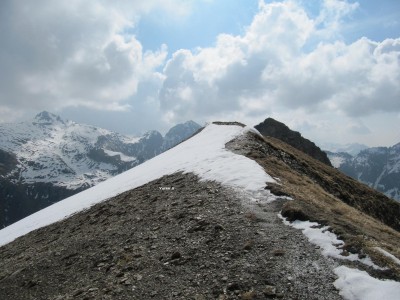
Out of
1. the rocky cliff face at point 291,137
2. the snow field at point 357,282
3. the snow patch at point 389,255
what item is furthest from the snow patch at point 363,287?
the rocky cliff face at point 291,137

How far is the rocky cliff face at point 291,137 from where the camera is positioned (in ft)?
356

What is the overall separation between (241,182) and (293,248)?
9117mm

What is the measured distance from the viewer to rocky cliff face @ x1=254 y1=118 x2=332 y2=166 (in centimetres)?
10850

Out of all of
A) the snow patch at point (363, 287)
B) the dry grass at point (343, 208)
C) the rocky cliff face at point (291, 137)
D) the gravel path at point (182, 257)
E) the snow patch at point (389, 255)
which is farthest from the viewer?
the rocky cliff face at point (291, 137)

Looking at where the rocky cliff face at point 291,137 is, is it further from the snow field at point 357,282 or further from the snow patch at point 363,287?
the snow patch at point 363,287

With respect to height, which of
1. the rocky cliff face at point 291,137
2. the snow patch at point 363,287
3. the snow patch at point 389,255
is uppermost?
the rocky cliff face at point 291,137

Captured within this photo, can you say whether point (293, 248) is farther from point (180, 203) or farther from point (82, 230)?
point (82, 230)

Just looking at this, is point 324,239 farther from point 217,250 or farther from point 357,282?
point 217,250

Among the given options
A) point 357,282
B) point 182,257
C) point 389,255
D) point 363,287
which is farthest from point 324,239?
point 182,257

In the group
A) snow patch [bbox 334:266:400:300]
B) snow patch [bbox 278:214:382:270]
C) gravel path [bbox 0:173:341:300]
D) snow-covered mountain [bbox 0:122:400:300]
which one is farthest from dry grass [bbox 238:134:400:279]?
gravel path [bbox 0:173:341:300]

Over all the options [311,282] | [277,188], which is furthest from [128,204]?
[311,282]

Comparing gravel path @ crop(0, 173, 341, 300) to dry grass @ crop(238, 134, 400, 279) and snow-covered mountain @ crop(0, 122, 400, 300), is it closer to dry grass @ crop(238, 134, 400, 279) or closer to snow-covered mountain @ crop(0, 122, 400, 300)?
snow-covered mountain @ crop(0, 122, 400, 300)

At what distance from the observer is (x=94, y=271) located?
16688mm

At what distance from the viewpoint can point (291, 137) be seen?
394ft
